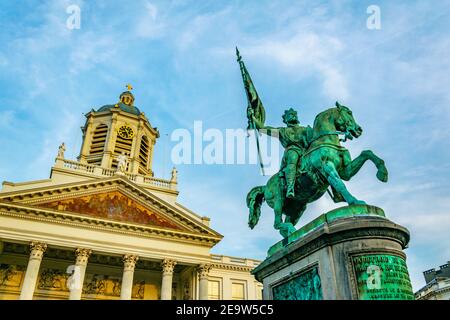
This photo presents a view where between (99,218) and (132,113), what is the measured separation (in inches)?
845

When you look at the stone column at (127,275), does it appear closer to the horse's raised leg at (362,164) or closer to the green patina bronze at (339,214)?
the green patina bronze at (339,214)

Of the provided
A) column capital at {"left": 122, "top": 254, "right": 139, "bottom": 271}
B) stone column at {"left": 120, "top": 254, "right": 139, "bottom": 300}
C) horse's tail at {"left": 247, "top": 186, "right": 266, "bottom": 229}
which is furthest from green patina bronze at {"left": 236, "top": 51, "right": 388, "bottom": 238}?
column capital at {"left": 122, "top": 254, "right": 139, "bottom": 271}

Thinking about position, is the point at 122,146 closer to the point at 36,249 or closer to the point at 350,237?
the point at 36,249

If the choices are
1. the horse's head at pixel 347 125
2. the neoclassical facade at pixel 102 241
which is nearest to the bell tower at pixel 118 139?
the neoclassical facade at pixel 102 241

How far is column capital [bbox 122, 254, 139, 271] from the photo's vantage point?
30.4m

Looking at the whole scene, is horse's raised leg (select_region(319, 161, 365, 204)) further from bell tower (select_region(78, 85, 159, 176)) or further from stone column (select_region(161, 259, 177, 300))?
bell tower (select_region(78, 85, 159, 176))

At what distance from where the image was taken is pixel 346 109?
21.1 ft

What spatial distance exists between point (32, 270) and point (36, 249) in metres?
1.69

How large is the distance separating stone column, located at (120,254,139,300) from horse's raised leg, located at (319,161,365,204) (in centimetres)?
2717

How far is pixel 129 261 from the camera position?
30.6 metres

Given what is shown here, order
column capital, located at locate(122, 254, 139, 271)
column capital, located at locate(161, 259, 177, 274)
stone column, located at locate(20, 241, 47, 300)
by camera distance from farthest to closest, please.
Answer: column capital, located at locate(161, 259, 177, 274) < column capital, located at locate(122, 254, 139, 271) < stone column, located at locate(20, 241, 47, 300)

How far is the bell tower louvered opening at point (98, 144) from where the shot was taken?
140 ft

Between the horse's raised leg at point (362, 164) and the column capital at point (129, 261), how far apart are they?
91.4 ft
